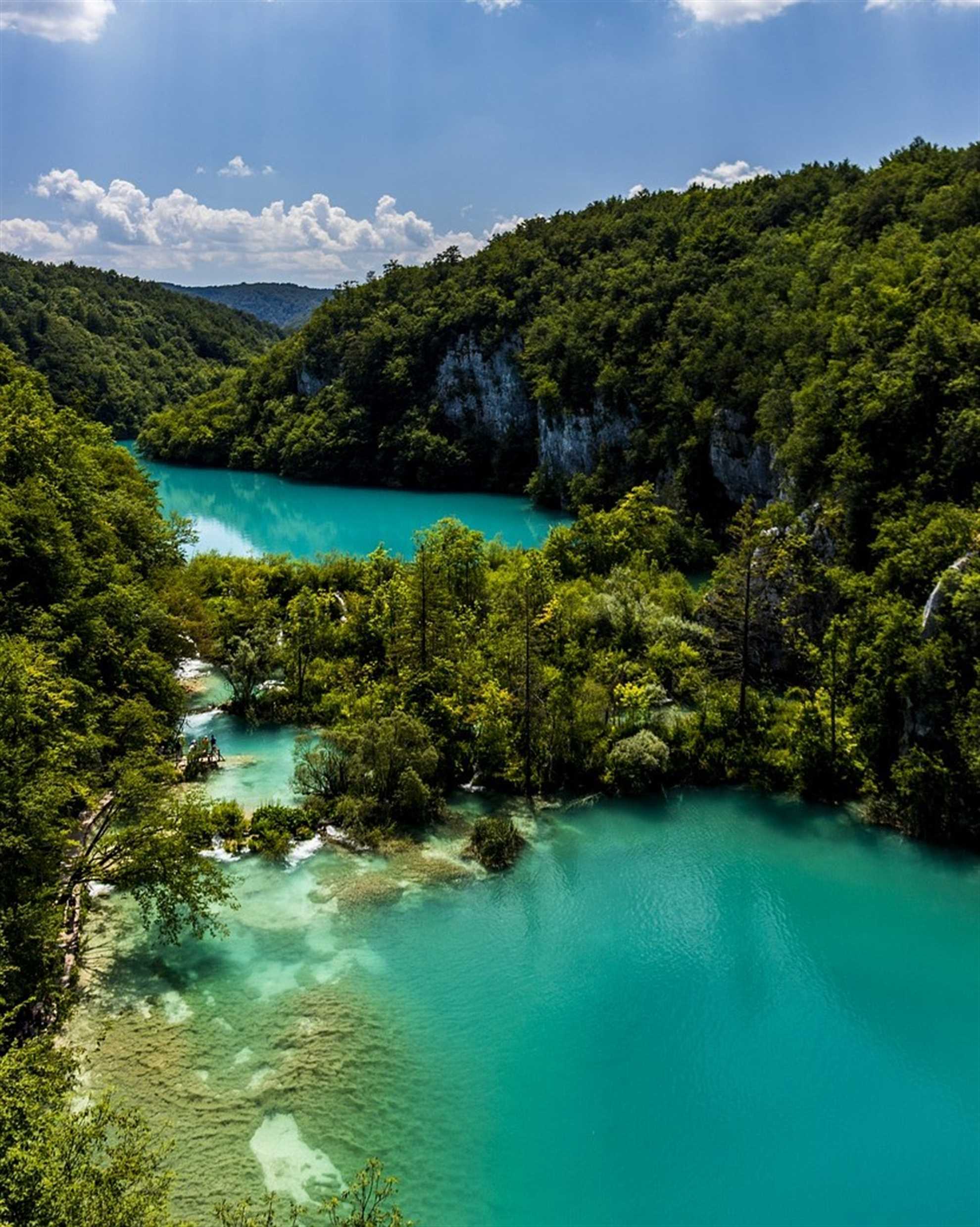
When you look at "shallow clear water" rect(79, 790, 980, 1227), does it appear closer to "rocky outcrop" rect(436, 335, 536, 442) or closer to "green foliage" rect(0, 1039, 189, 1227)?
"green foliage" rect(0, 1039, 189, 1227)

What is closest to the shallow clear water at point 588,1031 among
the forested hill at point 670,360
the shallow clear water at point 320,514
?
the forested hill at point 670,360

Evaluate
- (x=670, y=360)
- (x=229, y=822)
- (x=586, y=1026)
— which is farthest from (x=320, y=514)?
(x=586, y=1026)

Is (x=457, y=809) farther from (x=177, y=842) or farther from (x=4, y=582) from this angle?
(x=4, y=582)

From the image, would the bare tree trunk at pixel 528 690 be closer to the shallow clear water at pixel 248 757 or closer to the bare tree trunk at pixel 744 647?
the bare tree trunk at pixel 744 647

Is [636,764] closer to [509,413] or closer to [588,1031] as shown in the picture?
[588,1031]

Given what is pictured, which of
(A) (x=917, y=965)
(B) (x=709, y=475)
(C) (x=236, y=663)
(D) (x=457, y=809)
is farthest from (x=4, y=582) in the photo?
(B) (x=709, y=475)

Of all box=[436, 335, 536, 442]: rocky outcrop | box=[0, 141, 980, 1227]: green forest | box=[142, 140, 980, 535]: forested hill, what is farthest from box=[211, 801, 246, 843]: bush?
box=[436, 335, 536, 442]: rocky outcrop

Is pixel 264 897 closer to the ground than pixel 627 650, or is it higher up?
closer to the ground
